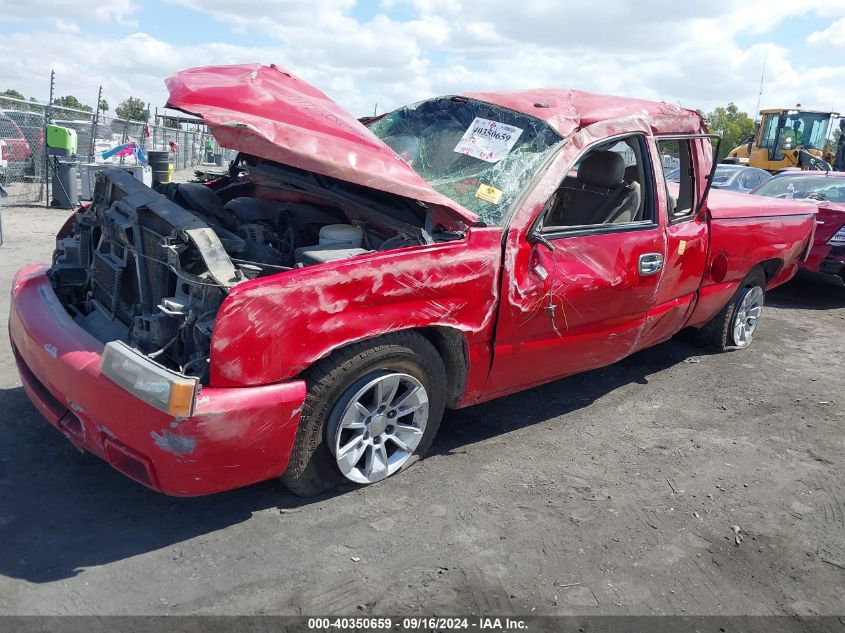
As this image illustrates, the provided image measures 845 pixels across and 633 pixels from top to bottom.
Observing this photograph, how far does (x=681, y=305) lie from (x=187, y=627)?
369 cm

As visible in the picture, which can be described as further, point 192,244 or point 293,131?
point 293,131

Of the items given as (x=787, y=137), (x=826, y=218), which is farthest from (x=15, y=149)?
(x=787, y=137)

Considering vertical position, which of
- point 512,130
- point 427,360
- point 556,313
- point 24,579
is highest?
point 512,130

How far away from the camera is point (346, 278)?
2.86 meters

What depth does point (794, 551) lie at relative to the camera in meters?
3.10

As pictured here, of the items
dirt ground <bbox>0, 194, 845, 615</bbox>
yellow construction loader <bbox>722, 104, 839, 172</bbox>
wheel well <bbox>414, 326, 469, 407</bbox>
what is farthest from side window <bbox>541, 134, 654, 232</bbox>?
yellow construction loader <bbox>722, 104, 839, 172</bbox>

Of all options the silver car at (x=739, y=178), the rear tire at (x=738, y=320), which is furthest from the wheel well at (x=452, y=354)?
the silver car at (x=739, y=178)

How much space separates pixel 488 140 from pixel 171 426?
240cm

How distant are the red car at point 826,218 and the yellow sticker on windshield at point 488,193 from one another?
219 inches

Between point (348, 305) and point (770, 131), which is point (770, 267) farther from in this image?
point (770, 131)

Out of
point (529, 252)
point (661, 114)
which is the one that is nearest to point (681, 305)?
point (661, 114)

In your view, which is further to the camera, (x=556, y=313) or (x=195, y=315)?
(x=556, y=313)

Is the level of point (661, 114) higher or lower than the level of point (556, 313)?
higher

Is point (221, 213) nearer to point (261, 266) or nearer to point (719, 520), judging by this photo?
point (261, 266)
